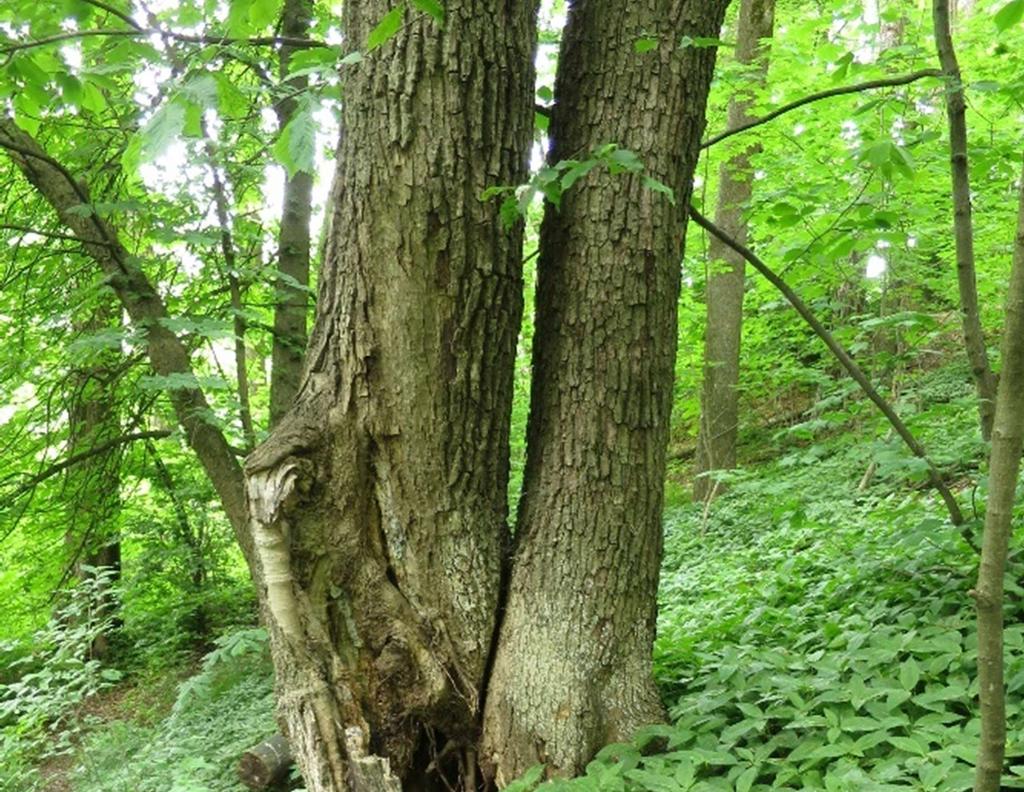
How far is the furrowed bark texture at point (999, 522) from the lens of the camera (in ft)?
4.12

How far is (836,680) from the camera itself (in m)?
2.22

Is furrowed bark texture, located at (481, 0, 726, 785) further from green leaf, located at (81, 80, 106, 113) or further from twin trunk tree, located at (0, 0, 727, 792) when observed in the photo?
green leaf, located at (81, 80, 106, 113)

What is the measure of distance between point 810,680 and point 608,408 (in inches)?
38.1

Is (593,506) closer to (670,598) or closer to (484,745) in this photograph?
(484,745)

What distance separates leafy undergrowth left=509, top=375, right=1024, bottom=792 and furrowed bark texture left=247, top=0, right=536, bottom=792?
50cm

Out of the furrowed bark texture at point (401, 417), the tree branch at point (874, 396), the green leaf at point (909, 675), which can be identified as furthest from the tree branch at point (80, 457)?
the green leaf at point (909, 675)

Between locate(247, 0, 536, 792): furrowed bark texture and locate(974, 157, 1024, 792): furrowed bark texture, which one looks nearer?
locate(974, 157, 1024, 792): furrowed bark texture

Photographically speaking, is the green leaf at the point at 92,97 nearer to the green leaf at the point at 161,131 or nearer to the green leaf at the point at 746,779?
the green leaf at the point at 161,131

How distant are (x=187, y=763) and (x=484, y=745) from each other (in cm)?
Answer: 194

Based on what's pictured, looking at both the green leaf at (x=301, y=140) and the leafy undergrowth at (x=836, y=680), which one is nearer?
the green leaf at (x=301, y=140)

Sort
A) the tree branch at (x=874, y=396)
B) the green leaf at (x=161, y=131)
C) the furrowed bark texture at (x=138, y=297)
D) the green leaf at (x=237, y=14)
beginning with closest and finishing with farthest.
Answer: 1. the green leaf at (x=161, y=131)
2. the green leaf at (x=237, y=14)
3. the tree branch at (x=874, y=396)
4. the furrowed bark texture at (x=138, y=297)

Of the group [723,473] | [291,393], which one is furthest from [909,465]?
[291,393]

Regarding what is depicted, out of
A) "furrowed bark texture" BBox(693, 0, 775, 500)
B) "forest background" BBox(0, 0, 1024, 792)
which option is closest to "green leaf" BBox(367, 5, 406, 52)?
"forest background" BBox(0, 0, 1024, 792)

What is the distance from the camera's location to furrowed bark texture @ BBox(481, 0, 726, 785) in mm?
2248
